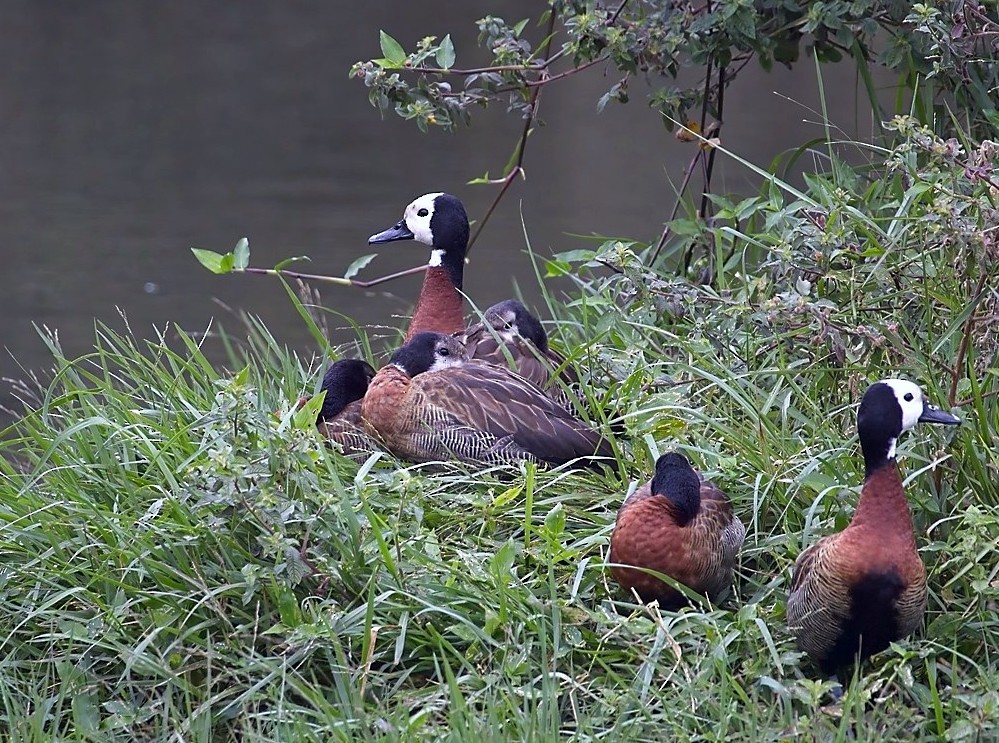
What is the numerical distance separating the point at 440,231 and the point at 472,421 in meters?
1.45

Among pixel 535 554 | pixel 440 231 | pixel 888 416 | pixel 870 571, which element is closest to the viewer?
pixel 870 571

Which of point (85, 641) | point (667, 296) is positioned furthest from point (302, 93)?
point (85, 641)

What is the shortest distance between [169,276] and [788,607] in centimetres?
763

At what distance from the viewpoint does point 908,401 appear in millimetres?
3609

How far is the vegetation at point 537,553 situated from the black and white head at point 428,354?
1.41 ft

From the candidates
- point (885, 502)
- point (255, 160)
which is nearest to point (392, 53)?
point (885, 502)

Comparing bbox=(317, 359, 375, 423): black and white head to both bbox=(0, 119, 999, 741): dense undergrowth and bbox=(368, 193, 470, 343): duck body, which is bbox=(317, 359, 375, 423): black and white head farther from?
bbox=(368, 193, 470, 343): duck body

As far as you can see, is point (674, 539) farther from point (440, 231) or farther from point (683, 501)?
point (440, 231)

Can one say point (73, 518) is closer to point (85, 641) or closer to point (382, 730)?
point (85, 641)

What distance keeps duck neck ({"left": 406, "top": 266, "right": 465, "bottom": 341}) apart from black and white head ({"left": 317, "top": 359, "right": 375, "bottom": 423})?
672 millimetres

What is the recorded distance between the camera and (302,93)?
15.8m

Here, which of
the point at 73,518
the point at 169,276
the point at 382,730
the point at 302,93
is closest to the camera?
the point at 382,730

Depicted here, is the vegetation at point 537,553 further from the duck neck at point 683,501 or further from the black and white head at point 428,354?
the black and white head at point 428,354

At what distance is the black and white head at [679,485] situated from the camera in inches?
148
